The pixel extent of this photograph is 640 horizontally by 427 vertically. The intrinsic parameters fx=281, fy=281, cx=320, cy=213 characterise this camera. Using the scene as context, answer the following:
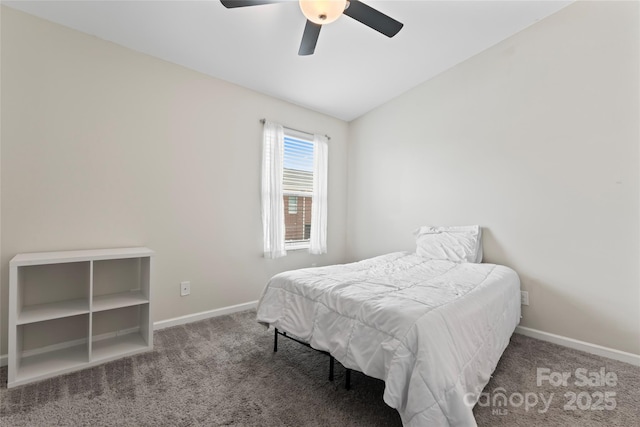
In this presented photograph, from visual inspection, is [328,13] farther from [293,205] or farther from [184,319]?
[184,319]

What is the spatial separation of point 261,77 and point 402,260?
2377 mm

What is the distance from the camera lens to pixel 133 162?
A: 2400 millimetres

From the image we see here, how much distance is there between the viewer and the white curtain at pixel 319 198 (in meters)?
3.76

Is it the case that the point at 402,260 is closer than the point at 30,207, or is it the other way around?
the point at 30,207

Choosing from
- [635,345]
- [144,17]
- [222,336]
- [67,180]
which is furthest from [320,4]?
[635,345]

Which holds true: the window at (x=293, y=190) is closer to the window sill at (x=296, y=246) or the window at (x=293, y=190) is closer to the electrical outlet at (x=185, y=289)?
the window sill at (x=296, y=246)

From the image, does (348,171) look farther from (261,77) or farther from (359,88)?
(261,77)

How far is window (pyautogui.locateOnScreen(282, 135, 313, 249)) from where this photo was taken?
3.53 metres

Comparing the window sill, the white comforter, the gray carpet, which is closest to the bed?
the white comforter

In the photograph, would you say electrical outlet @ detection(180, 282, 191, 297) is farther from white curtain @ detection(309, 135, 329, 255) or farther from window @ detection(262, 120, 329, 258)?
white curtain @ detection(309, 135, 329, 255)

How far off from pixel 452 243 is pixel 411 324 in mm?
1853

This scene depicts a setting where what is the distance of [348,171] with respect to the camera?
4.27m

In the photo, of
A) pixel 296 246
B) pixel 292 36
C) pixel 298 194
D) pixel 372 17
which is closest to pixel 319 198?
pixel 298 194

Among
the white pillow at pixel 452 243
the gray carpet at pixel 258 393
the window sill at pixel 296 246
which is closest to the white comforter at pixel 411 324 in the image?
the gray carpet at pixel 258 393
